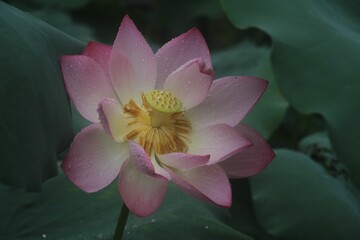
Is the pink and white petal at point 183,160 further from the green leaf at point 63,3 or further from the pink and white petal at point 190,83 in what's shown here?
the green leaf at point 63,3

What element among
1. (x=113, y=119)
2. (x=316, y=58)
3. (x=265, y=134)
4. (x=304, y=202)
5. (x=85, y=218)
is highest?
(x=113, y=119)

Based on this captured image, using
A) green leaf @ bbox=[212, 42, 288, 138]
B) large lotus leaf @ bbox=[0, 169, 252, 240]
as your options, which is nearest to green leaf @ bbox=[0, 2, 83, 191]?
large lotus leaf @ bbox=[0, 169, 252, 240]

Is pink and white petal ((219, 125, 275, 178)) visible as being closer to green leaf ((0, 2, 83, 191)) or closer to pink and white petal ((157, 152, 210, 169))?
pink and white petal ((157, 152, 210, 169))

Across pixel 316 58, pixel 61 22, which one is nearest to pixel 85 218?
pixel 316 58

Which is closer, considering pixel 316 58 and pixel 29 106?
pixel 29 106

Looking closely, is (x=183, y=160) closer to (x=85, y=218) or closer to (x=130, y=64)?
(x=130, y=64)

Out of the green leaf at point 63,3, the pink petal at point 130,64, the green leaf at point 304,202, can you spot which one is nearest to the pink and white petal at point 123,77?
the pink petal at point 130,64
